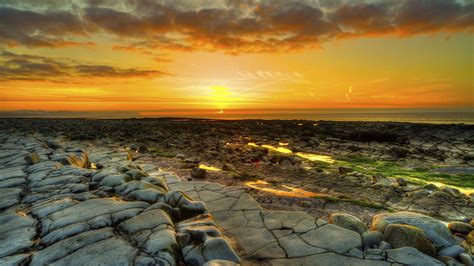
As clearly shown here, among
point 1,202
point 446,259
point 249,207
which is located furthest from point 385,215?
point 1,202

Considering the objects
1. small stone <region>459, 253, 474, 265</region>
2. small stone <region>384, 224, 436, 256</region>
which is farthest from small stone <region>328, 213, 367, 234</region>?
small stone <region>459, 253, 474, 265</region>

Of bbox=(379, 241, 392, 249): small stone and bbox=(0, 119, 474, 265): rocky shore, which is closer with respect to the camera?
bbox=(0, 119, 474, 265): rocky shore

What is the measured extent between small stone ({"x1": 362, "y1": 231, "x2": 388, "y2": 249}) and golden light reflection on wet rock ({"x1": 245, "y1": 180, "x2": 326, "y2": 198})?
2.68 m

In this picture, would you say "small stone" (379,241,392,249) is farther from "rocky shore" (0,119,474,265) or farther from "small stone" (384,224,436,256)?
"small stone" (384,224,436,256)

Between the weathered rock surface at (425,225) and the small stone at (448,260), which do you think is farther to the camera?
the weathered rock surface at (425,225)

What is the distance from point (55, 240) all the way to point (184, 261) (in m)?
1.65

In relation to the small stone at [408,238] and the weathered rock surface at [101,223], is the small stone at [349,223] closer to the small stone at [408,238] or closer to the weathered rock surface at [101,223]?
the small stone at [408,238]

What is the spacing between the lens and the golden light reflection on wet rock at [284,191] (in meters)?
6.99

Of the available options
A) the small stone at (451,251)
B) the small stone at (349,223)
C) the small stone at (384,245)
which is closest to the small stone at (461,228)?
the small stone at (451,251)

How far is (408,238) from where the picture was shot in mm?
3953

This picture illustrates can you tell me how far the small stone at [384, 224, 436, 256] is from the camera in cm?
389

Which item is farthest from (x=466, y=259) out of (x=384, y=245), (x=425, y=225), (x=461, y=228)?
(x=461, y=228)

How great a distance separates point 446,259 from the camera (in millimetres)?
3715

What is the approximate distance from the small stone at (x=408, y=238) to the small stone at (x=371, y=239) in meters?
0.14
